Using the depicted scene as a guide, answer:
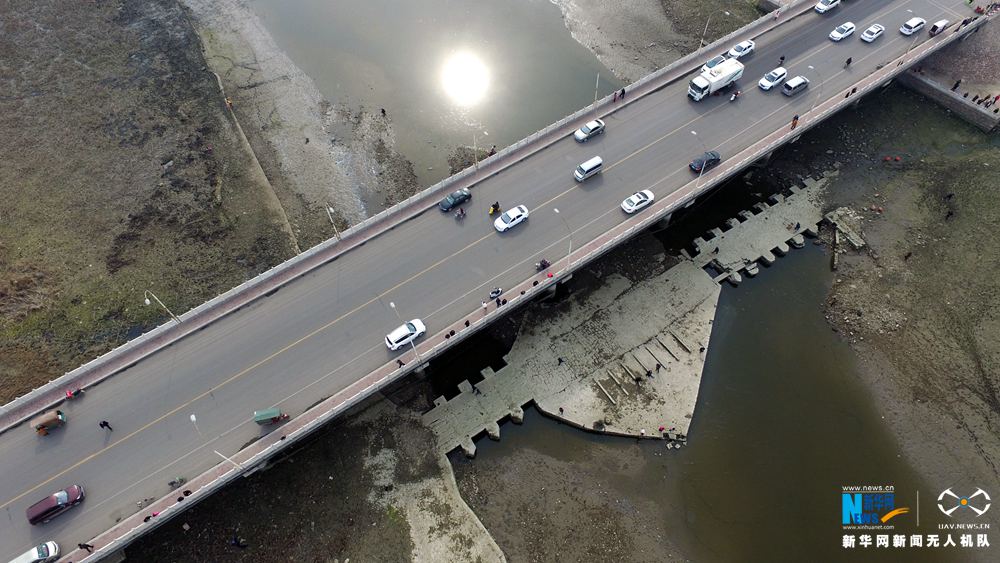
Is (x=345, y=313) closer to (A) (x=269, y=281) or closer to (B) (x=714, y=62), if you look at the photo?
(A) (x=269, y=281)

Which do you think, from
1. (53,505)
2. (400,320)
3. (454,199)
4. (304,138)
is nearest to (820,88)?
(454,199)

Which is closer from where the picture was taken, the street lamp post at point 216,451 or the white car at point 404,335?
the street lamp post at point 216,451

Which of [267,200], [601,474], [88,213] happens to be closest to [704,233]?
[601,474]

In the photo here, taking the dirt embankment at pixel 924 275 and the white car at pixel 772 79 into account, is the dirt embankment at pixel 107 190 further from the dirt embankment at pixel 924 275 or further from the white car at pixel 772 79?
the dirt embankment at pixel 924 275

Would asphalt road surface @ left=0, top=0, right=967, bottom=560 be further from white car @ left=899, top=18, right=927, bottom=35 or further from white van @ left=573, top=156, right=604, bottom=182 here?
white car @ left=899, top=18, right=927, bottom=35

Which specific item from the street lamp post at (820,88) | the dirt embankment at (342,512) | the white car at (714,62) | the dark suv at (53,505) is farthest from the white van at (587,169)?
the dark suv at (53,505)

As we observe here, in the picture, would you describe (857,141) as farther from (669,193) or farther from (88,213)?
(88,213)
